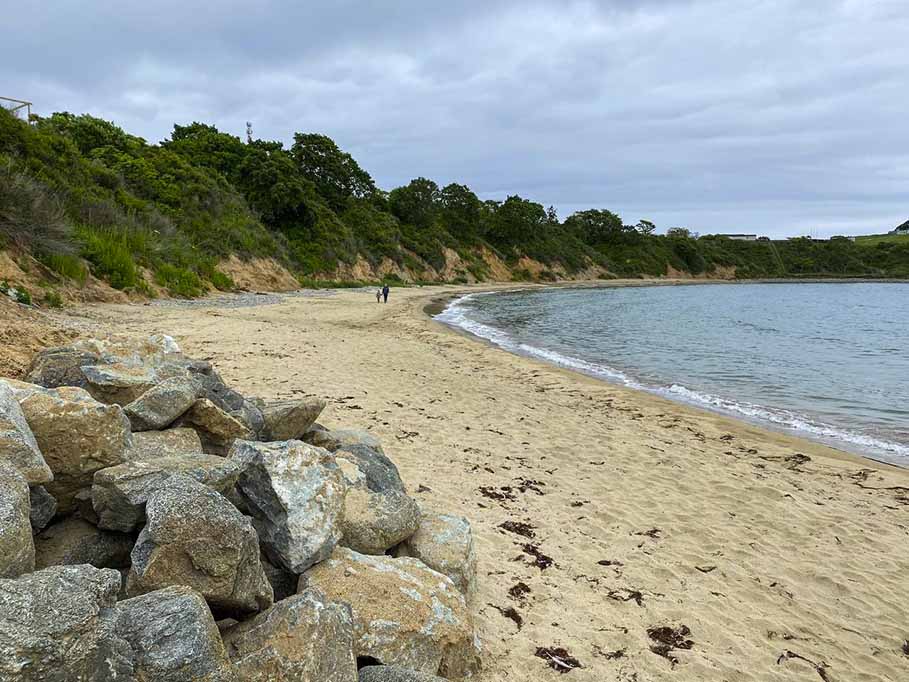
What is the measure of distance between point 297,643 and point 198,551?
61 centimetres

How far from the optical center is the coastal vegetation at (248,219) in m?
→ 18.3

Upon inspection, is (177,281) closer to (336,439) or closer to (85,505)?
(336,439)

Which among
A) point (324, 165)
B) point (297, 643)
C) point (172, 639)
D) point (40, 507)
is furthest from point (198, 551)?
point (324, 165)

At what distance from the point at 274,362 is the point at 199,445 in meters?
7.21

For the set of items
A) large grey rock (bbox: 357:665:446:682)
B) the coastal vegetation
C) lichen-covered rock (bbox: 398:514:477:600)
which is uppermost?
the coastal vegetation

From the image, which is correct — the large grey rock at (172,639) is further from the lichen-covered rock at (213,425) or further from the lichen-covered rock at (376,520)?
the lichen-covered rock at (213,425)

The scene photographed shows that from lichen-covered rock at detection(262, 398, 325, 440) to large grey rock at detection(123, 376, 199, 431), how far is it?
768mm

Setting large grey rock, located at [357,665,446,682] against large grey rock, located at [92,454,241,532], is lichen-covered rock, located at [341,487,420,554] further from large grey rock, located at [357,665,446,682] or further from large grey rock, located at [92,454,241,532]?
large grey rock, located at [357,665,446,682]

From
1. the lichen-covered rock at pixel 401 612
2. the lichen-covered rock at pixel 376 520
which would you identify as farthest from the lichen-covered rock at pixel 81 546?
the lichen-covered rock at pixel 376 520

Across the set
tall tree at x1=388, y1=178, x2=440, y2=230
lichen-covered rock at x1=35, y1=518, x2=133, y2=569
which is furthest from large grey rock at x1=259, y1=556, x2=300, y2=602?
tall tree at x1=388, y1=178, x2=440, y2=230

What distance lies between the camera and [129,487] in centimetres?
284

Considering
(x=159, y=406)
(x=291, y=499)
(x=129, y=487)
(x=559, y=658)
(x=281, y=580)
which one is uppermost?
(x=159, y=406)

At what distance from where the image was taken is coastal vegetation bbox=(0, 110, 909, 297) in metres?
18.3

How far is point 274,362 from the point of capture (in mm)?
10938
